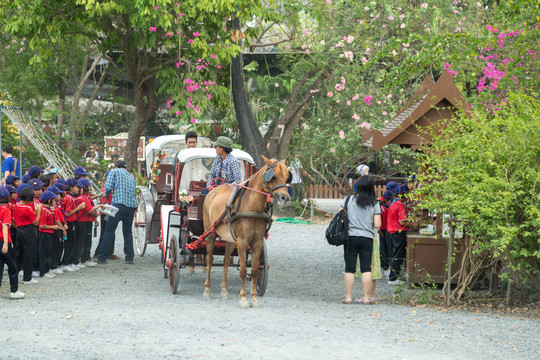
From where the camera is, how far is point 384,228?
514 inches

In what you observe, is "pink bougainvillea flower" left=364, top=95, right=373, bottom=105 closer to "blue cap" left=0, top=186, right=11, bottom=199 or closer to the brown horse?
the brown horse

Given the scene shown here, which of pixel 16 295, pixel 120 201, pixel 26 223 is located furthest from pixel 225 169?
pixel 120 201

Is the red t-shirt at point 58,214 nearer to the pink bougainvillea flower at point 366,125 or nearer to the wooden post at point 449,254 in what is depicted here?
the wooden post at point 449,254

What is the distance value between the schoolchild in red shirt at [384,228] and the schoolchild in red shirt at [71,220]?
5170mm

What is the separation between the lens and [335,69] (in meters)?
23.3

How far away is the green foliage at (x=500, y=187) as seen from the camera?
9648 mm

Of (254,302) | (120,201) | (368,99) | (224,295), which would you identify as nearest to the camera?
(254,302)

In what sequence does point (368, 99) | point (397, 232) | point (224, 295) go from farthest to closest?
point (368, 99) < point (397, 232) < point (224, 295)

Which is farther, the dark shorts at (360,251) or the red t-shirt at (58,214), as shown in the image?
the red t-shirt at (58,214)

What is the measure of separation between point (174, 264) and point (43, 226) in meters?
2.34

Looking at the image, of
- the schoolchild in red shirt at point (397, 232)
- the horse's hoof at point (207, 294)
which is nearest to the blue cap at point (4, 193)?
the horse's hoof at point (207, 294)

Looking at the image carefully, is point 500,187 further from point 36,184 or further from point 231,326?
point 36,184

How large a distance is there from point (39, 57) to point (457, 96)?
1156 cm

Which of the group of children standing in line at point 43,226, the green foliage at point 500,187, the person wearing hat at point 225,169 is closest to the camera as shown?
the green foliage at point 500,187
